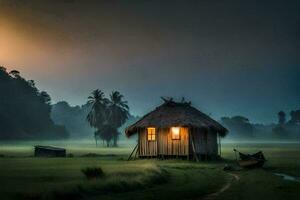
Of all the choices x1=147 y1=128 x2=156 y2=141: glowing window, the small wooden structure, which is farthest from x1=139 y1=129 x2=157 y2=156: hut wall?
the small wooden structure

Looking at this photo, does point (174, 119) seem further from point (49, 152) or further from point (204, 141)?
point (49, 152)

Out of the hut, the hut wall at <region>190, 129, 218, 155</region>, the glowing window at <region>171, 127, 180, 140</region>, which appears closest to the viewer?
the hut

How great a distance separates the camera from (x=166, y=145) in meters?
48.3

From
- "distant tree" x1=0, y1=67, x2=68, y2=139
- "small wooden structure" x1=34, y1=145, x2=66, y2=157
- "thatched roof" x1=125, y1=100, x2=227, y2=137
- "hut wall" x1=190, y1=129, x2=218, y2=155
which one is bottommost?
"small wooden structure" x1=34, y1=145, x2=66, y2=157

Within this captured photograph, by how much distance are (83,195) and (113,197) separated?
1.28m

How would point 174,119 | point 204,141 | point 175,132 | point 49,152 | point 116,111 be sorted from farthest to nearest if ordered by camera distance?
point 116,111 < point 49,152 < point 204,141 < point 175,132 < point 174,119

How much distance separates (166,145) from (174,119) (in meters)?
2.85

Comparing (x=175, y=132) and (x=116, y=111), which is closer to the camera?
(x=175, y=132)

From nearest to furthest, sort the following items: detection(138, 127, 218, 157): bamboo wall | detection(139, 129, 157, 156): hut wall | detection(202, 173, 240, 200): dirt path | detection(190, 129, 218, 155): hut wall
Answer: detection(202, 173, 240, 200): dirt path, detection(138, 127, 218, 157): bamboo wall, detection(190, 129, 218, 155): hut wall, detection(139, 129, 157, 156): hut wall

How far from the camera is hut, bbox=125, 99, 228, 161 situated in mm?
47438

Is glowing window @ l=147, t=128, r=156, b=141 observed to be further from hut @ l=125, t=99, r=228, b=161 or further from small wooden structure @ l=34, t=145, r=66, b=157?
small wooden structure @ l=34, t=145, r=66, b=157

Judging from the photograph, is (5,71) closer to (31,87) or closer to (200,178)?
(31,87)

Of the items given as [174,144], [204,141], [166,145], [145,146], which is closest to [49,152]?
[145,146]

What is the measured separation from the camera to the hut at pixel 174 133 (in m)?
47.4
